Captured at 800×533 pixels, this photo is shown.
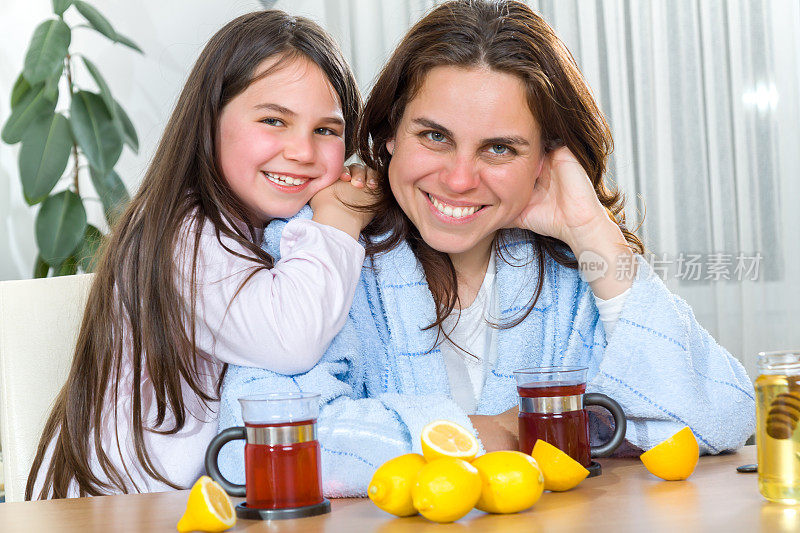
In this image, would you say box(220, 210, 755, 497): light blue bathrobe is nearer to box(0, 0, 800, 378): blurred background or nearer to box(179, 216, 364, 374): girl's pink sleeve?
box(179, 216, 364, 374): girl's pink sleeve

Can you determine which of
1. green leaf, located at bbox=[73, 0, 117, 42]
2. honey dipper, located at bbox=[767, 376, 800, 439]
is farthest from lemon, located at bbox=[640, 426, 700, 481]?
green leaf, located at bbox=[73, 0, 117, 42]

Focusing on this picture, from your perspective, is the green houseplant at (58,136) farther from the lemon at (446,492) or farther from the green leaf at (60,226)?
the lemon at (446,492)

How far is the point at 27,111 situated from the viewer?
119 inches

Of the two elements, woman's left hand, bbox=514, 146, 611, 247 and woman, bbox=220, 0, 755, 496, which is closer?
woman, bbox=220, 0, 755, 496

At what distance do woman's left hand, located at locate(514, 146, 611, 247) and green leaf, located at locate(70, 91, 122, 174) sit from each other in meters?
2.01

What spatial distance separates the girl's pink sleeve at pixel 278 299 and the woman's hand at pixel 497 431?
10.1 inches

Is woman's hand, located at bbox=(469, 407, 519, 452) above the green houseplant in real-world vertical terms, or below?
below

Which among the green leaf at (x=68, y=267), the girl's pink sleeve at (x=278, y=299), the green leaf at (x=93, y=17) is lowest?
the girl's pink sleeve at (x=278, y=299)

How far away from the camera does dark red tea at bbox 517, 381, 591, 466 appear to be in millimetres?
1045

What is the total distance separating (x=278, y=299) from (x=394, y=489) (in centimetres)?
48

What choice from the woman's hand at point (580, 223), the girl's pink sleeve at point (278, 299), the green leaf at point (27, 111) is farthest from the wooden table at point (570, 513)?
the green leaf at point (27, 111)

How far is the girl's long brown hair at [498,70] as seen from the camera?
4.49ft

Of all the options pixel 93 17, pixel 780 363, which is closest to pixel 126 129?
pixel 93 17

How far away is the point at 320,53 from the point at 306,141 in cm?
18
